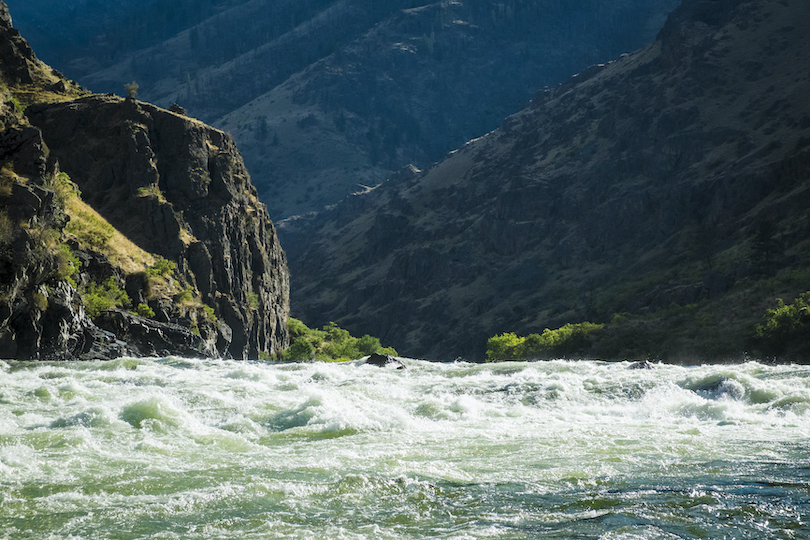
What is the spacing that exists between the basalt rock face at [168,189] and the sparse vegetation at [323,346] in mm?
6839

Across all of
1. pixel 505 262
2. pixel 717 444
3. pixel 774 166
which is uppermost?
pixel 774 166

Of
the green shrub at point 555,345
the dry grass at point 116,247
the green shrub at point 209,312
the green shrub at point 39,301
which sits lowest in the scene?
the green shrub at point 555,345

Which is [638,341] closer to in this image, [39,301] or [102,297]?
[102,297]

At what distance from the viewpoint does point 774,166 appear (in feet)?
494

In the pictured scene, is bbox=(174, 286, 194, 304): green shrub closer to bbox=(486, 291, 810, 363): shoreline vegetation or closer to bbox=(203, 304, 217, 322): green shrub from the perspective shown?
bbox=(203, 304, 217, 322): green shrub

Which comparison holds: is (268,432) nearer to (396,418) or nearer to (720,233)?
(396,418)

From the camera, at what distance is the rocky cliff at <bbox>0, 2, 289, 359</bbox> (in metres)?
46.9

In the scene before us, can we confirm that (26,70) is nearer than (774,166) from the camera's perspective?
A: Yes

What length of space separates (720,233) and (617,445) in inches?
5370

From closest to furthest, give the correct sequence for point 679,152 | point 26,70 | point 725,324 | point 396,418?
point 396,418, point 26,70, point 725,324, point 679,152

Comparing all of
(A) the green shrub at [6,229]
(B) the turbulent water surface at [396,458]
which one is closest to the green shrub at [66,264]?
(A) the green shrub at [6,229]

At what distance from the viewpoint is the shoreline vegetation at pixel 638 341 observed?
84.9 meters

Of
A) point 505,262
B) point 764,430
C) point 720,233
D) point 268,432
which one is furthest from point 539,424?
point 505,262

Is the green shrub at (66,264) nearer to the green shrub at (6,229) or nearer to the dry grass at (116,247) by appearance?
the green shrub at (6,229)
